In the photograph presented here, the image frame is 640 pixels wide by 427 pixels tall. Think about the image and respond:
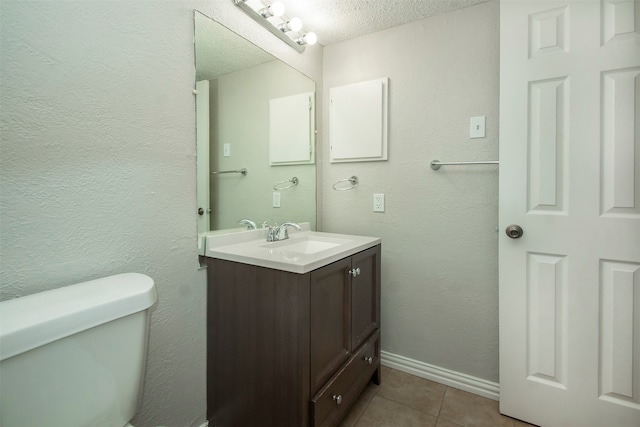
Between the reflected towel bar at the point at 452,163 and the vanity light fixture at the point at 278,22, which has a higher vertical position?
the vanity light fixture at the point at 278,22

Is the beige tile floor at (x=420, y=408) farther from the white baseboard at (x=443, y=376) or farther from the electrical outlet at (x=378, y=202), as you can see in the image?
the electrical outlet at (x=378, y=202)

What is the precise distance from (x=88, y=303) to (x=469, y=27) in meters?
1.99

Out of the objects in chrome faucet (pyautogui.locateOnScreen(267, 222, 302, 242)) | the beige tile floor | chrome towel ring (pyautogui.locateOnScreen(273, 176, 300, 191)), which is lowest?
the beige tile floor

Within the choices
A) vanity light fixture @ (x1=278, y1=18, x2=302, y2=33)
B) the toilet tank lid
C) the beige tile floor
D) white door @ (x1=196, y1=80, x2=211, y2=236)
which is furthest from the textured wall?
the toilet tank lid

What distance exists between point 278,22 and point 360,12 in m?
0.45

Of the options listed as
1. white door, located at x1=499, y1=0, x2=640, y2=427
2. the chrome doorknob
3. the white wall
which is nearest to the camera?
the white wall

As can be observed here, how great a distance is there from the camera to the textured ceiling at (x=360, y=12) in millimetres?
1551

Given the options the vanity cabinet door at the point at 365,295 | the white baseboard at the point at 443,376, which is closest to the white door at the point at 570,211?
the white baseboard at the point at 443,376

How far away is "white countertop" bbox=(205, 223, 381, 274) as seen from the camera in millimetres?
1075

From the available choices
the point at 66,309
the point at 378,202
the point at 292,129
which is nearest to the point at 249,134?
the point at 292,129

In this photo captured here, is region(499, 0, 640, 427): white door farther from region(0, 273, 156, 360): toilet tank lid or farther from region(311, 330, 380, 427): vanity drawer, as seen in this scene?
region(0, 273, 156, 360): toilet tank lid

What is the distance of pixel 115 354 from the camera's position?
74 centimetres

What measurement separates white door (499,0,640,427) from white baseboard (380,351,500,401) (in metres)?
0.14

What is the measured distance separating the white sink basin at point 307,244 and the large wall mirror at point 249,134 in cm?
19
